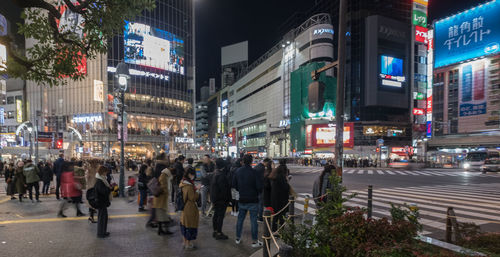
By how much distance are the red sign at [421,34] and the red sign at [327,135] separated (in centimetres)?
2958

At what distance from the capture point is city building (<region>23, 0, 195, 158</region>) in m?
58.2

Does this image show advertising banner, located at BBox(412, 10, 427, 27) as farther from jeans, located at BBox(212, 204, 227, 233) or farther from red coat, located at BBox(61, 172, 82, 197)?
red coat, located at BBox(61, 172, 82, 197)

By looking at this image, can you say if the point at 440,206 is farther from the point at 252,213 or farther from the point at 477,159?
the point at 477,159

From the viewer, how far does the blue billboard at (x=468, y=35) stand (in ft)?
156

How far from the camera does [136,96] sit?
61781 mm

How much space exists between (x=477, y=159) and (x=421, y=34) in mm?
43369

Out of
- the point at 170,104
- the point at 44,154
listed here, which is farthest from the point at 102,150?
the point at 170,104

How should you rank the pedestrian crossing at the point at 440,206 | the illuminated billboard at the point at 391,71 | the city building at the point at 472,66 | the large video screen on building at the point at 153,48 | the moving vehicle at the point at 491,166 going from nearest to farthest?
the pedestrian crossing at the point at 440,206, the moving vehicle at the point at 491,166, the city building at the point at 472,66, the large video screen on building at the point at 153,48, the illuminated billboard at the point at 391,71

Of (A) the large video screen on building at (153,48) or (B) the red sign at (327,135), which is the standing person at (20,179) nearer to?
(A) the large video screen on building at (153,48)

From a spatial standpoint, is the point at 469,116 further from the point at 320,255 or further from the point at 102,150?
the point at 102,150

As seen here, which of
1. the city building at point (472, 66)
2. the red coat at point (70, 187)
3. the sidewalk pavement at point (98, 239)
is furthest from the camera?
the city building at point (472, 66)

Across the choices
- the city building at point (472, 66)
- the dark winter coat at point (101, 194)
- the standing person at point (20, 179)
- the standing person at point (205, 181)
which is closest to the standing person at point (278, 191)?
the standing person at point (205, 181)

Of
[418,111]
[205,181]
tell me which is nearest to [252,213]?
[205,181]

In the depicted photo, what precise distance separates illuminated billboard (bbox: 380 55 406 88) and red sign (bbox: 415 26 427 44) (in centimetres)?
881
